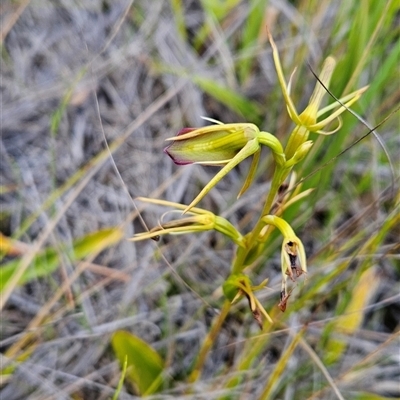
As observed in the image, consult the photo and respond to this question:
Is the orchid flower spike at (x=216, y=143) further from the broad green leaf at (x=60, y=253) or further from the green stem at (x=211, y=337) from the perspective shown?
the broad green leaf at (x=60, y=253)

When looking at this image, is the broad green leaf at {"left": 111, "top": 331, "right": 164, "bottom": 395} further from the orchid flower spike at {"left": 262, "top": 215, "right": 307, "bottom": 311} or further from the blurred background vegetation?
the orchid flower spike at {"left": 262, "top": 215, "right": 307, "bottom": 311}

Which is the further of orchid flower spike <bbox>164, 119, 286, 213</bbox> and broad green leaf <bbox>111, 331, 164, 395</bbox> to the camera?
broad green leaf <bbox>111, 331, 164, 395</bbox>

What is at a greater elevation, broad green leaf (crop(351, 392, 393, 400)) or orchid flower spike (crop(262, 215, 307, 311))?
orchid flower spike (crop(262, 215, 307, 311))

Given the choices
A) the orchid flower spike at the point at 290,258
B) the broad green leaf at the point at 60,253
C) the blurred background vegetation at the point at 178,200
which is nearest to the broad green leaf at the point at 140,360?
the blurred background vegetation at the point at 178,200

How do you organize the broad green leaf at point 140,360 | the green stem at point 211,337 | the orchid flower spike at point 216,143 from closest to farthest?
1. the orchid flower spike at point 216,143
2. the green stem at point 211,337
3. the broad green leaf at point 140,360

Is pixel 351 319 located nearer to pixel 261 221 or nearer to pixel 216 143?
pixel 261 221

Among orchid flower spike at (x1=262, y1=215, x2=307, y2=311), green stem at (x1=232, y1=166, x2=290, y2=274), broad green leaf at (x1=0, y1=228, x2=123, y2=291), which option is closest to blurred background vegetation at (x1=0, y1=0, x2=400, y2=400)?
broad green leaf at (x1=0, y1=228, x2=123, y2=291)

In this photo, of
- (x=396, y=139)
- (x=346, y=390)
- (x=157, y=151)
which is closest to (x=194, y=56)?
(x=157, y=151)
